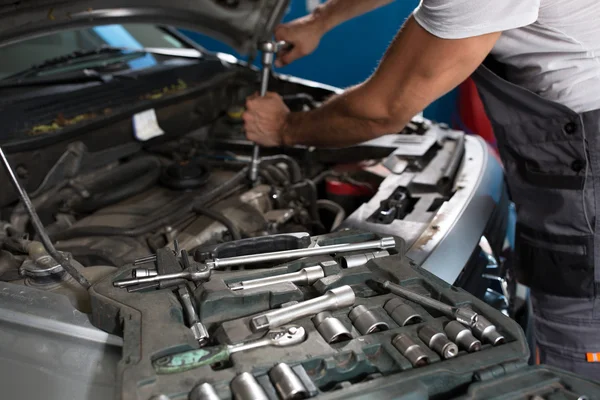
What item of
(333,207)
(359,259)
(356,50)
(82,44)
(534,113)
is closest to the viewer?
(359,259)

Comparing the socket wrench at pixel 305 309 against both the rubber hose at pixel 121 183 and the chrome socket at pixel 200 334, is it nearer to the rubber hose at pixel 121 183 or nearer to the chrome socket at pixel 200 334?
the chrome socket at pixel 200 334

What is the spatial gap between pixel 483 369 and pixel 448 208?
0.72 metres

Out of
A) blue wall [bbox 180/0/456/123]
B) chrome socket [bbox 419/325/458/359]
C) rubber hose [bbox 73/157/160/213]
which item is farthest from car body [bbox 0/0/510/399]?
blue wall [bbox 180/0/456/123]

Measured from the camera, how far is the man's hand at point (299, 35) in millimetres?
1830

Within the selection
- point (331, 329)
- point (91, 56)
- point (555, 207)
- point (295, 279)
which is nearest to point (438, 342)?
point (331, 329)

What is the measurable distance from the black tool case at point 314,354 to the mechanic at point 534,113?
490 millimetres

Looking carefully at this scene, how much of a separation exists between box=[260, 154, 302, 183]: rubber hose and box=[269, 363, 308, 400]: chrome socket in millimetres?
1029

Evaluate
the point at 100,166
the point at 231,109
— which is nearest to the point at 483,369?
the point at 100,166

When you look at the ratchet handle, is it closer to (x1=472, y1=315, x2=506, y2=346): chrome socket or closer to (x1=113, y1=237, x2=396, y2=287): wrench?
(x1=113, y1=237, x2=396, y2=287): wrench

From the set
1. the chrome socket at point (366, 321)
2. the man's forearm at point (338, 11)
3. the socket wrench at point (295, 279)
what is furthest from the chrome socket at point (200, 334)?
the man's forearm at point (338, 11)

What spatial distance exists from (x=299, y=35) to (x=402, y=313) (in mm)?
1245

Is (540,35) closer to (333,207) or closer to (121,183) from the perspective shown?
(333,207)

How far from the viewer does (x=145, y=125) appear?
1721 mm

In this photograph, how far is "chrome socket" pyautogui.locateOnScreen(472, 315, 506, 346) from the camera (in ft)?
2.57
